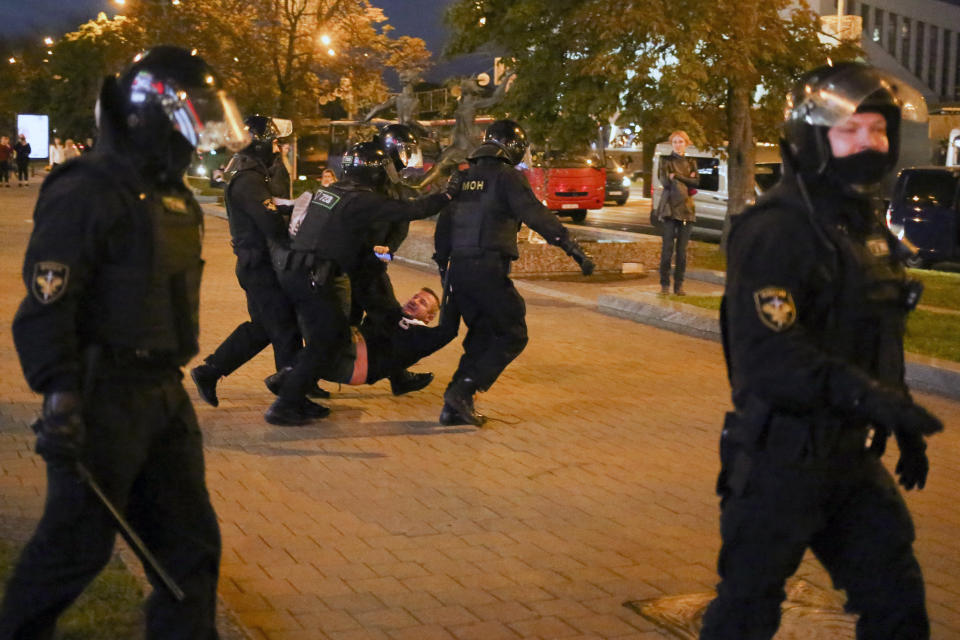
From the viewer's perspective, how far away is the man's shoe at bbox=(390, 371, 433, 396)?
9.16 m

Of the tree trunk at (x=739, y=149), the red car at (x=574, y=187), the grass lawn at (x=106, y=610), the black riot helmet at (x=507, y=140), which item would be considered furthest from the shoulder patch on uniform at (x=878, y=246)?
the red car at (x=574, y=187)

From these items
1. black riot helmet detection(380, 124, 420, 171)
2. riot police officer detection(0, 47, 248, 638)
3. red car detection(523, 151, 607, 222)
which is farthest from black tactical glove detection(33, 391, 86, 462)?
red car detection(523, 151, 607, 222)

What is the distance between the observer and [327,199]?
8117 millimetres

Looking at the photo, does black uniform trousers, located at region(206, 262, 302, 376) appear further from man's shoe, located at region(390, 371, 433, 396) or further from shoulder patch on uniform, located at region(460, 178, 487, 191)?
shoulder patch on uniform, located at region(460, 178, 487, 191)

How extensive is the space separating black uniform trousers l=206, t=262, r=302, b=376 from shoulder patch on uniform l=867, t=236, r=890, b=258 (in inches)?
211

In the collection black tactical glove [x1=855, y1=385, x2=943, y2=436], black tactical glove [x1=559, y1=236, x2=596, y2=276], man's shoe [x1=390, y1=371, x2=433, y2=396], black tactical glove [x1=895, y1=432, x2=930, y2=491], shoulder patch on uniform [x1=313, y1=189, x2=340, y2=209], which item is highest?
shoulder patch on uniform [x1=313, y1=189, x2=340, y2=209]

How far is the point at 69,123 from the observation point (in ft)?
218

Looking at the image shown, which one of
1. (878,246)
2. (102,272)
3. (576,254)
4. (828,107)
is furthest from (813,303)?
(576,254)

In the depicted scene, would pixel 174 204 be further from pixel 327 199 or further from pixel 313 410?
pixel 313 410

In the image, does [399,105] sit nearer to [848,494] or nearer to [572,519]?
[572,519]

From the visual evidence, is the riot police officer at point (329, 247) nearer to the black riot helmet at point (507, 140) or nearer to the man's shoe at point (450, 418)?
the black riot helmet at point (507, 140)

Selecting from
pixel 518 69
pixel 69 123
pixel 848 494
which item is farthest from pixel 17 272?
pixel 69 123

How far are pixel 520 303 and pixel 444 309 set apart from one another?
0.78 metres

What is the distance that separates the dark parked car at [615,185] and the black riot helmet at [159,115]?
33.6 metres
